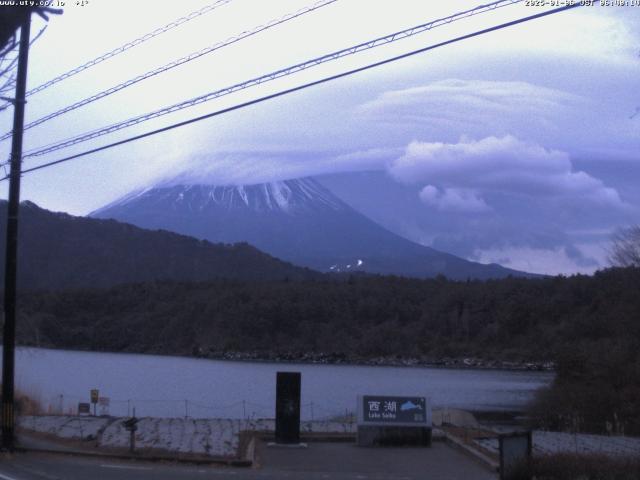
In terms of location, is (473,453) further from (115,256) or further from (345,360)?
(115,256)

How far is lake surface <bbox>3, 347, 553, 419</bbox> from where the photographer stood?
50.8 metres

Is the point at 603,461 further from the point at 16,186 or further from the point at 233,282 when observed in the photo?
the point at 233,282

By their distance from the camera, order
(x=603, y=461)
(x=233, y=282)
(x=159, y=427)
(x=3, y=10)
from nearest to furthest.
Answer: (x=603, y=461)
(x=3, y=10)
(x=159, y=427)
(x=233, y=282)

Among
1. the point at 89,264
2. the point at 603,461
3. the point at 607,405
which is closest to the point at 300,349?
the point at 89,264

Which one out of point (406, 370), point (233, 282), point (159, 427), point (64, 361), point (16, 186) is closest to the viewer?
point (16, 186)

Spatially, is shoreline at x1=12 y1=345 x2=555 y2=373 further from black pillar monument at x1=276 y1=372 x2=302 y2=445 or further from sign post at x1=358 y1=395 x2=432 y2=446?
black pillar monument at x1=276 y1=372 x2=302 y2=445

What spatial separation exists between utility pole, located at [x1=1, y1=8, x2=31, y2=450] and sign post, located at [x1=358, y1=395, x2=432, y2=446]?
8927mm

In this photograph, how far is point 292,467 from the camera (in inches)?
826

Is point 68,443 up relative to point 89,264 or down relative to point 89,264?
down

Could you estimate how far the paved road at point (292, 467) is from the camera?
1923cm

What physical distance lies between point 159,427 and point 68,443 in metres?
4.15

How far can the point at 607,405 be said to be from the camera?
37344 millimetres

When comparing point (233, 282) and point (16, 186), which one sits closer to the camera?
point (16, 186)

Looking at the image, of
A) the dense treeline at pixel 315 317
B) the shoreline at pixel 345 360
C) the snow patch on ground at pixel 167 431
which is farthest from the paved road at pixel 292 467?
the shoreline at pixel 345 360
